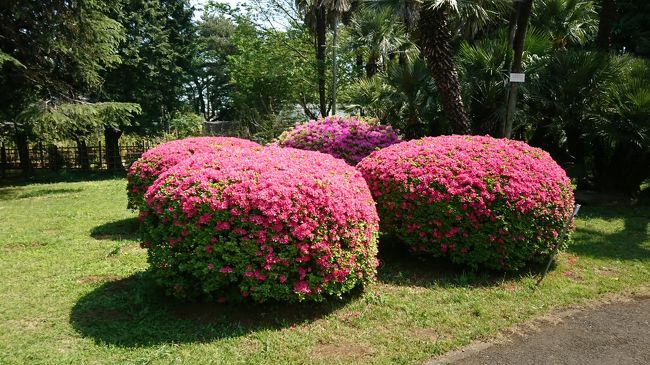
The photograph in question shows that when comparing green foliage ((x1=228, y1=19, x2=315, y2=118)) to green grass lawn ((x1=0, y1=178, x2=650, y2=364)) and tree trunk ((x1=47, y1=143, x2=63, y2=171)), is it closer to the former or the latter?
tree trunk ((x1=47, y1=143, x2=63, y2=171))

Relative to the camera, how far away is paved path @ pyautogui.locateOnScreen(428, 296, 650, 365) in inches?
154

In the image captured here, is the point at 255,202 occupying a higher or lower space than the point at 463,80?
lower

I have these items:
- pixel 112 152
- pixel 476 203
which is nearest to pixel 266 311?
pixel 476 203

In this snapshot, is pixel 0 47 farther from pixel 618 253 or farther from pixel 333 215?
pixel 618 253

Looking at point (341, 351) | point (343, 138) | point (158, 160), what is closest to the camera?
point (341, 351)

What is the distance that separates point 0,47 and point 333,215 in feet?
50.1

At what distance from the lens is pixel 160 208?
4.61 m

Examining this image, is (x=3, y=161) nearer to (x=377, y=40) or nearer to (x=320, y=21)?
(x=320, y=21)

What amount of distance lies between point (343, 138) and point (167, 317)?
5.64 meters

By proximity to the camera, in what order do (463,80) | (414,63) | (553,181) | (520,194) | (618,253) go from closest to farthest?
1. (520,194)
2. (553,181)
3. (618,253)
4. (463,80)
5. (414,63)

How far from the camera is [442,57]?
9406 millimetres

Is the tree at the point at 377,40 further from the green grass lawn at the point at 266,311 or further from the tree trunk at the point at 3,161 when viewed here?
the tree trunk at the point at 3,161

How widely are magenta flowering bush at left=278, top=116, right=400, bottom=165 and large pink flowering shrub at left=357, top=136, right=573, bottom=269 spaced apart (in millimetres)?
3125

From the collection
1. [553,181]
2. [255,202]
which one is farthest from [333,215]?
[553,181]
